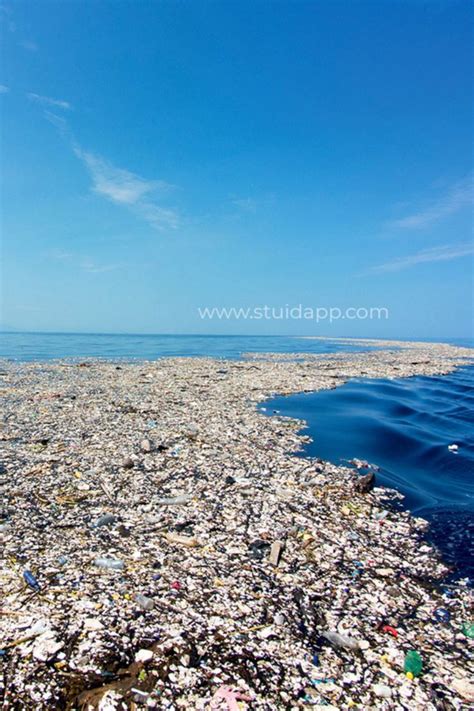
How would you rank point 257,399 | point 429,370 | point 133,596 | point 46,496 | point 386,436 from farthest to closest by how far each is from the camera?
point 429,370 < point 257,399 < point 386,436 < point 46,496 < point 133,596

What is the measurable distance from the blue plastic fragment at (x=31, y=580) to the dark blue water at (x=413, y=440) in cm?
515

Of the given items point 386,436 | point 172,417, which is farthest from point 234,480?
point 386,436

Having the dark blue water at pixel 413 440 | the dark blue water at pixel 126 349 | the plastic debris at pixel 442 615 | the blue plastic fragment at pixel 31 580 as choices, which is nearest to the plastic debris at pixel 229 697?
the blue plastic fragment at pixel 31 580

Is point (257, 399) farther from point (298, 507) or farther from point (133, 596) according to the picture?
point (133, 596)

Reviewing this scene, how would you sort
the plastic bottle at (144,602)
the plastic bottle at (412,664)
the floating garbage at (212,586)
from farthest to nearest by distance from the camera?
the plastic bottle at (144,602)
the plastic bottle at (412,664)
the floating garbage at (212,586)

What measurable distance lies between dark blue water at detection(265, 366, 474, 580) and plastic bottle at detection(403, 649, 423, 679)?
6.24 ft

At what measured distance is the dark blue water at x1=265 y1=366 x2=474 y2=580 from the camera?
244 inches

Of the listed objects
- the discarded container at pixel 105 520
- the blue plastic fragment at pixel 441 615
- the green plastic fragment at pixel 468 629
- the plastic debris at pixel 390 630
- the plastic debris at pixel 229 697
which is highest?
the discarded container at pixel 105 520

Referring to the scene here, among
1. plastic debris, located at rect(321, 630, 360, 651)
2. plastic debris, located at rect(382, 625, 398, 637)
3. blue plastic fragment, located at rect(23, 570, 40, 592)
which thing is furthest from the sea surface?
blue plastic fragment, located at rect(23, 570, 40, 592)

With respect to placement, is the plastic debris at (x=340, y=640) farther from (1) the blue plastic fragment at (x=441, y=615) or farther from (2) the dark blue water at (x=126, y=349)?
(2) the dark blue water at (x=126, y=349)

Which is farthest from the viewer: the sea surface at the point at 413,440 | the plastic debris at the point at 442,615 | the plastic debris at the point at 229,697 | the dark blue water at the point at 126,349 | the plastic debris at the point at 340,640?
the dark blue water at the point at 126,349

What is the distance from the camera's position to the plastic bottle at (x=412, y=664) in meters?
3.12

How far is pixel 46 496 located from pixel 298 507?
4.26 meters

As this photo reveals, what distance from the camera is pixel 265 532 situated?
5.29 metres
